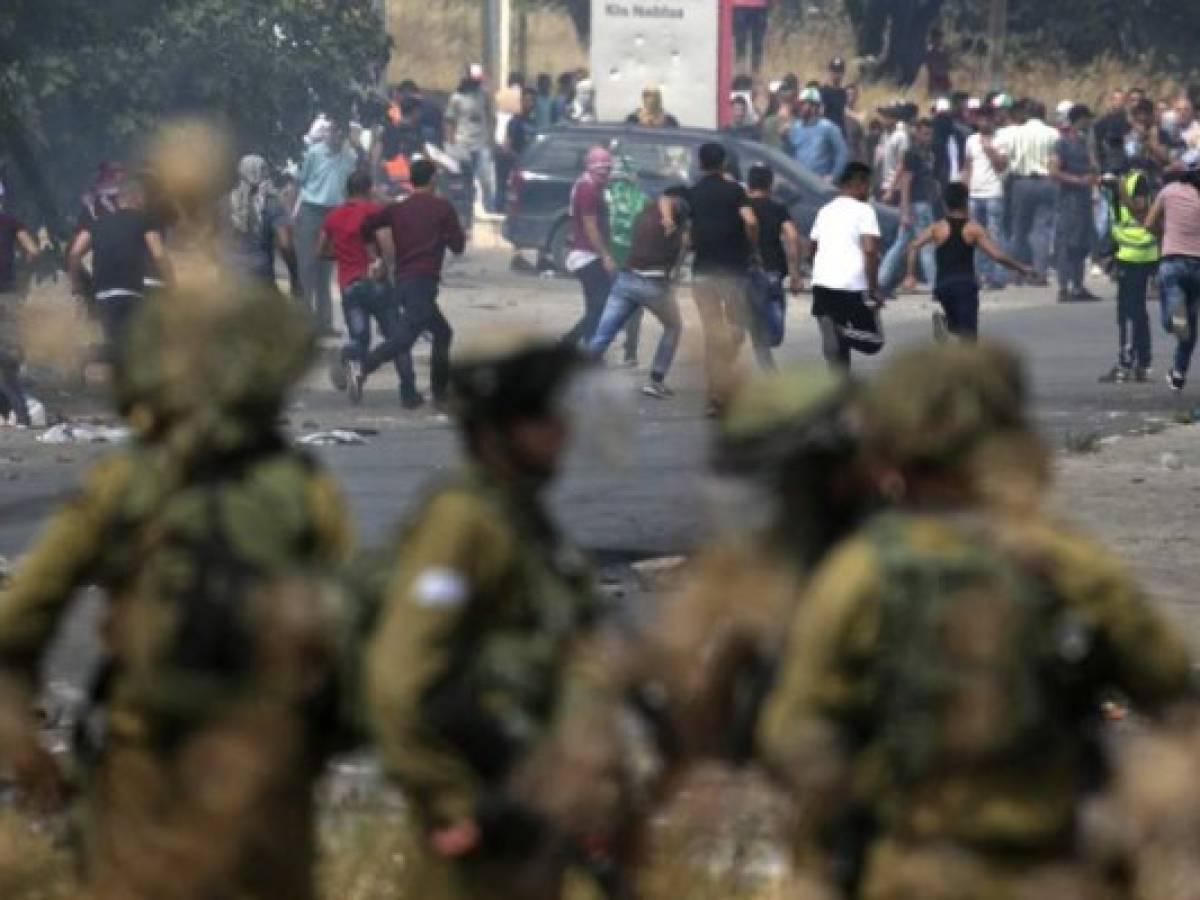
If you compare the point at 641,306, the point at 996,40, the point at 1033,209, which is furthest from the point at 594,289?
the point at 996,40

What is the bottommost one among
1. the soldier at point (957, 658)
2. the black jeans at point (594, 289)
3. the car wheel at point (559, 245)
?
the car wheel at point (559, 245)

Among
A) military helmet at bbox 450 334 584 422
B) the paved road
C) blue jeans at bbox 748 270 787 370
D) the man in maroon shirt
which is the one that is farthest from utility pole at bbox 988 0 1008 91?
military helmet at bbox 450 334 584 422

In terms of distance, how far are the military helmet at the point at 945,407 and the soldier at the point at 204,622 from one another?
3.16 feet

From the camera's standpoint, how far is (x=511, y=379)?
5.22 meters

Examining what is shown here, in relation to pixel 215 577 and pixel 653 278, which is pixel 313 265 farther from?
pixel 215 577

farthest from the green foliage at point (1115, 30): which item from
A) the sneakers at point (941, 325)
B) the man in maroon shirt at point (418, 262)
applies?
the sneakers at point (941, 325)

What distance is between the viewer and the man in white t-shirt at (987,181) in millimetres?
32781

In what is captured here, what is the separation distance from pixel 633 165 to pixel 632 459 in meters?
23.1

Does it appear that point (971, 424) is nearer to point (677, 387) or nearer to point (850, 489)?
point (850, 489)

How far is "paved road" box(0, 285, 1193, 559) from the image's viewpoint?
14.6 meters

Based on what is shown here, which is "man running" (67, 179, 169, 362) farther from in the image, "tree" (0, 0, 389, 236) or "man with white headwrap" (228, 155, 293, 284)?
"tree" (0, 0, 389, 236)

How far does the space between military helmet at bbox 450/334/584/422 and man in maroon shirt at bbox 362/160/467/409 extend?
1606 cm

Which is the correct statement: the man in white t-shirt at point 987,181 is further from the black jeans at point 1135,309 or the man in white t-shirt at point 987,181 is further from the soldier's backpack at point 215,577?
the soldier's backpack at point 215,577

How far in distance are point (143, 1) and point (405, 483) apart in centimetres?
767
